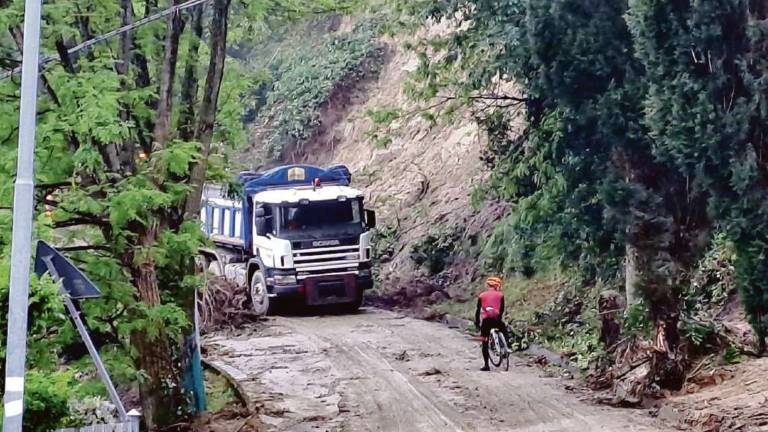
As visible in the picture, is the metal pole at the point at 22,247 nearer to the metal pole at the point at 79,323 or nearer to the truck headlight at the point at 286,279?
the metal pole at the point at 79,323

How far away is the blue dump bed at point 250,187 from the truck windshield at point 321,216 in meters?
1.11

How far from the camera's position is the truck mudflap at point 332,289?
87.4ft

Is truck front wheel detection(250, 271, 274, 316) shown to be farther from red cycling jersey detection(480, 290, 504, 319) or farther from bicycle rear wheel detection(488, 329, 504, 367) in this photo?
red cycling jersey detection(480, 290, 504, 319)

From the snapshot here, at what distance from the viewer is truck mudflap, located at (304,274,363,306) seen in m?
26.6

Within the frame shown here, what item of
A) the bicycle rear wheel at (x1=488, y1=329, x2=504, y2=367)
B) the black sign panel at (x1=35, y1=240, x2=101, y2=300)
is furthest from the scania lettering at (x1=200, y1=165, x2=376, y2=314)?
the black sign panel at (x1=35, y1=240, x2=101, y2=300)

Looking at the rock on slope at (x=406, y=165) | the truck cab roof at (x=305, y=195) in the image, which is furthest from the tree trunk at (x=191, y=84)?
the truck cab roof at (x=305, y=195)

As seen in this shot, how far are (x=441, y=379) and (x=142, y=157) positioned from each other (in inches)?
264

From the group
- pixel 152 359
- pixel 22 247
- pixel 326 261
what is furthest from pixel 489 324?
pixel 22 247

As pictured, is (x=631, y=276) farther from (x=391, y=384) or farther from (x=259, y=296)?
(x=259, y=296)

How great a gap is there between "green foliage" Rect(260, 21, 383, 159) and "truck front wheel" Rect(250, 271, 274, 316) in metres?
18.7

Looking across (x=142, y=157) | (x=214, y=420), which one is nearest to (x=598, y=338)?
(x=214, y=420)

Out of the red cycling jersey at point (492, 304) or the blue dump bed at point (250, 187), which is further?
the blue dump bed at point (250, 187)

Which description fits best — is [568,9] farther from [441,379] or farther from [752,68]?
[441,379]

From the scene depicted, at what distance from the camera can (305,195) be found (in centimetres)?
2673
